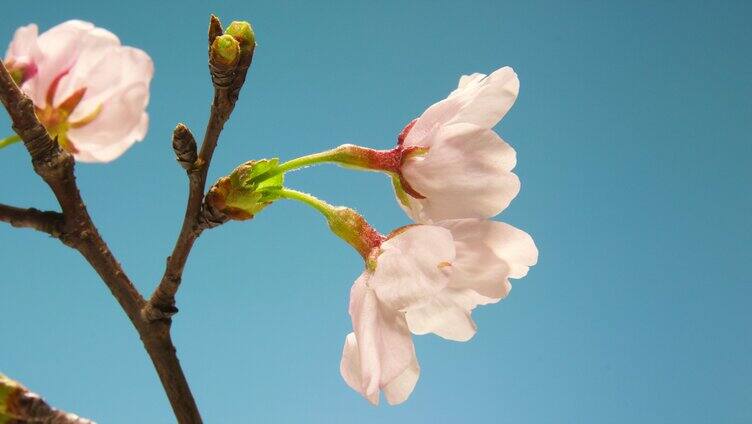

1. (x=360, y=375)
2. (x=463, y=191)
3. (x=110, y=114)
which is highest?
(x=110, y=114)

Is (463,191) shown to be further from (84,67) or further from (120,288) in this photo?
(84,67)

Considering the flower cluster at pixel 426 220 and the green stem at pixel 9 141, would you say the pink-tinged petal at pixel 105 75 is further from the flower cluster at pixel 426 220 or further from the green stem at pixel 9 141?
the flower cluster at pixel 426 220

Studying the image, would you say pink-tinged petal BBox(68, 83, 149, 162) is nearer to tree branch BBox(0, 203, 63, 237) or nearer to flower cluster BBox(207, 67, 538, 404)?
tree branch BBox(0, 203, 63, 237)

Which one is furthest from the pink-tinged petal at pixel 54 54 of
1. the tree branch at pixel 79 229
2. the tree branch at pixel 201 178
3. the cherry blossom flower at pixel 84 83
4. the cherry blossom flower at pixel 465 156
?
the cherry blossom flower at pixel 465 156

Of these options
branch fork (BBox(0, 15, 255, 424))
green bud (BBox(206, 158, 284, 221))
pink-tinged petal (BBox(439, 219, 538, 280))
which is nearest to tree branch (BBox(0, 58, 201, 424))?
branch fork (BBox(0, 15, 255, 424))

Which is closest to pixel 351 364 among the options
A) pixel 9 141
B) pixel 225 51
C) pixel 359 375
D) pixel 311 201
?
pixel 359 375

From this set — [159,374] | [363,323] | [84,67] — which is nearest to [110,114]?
[84,67]
